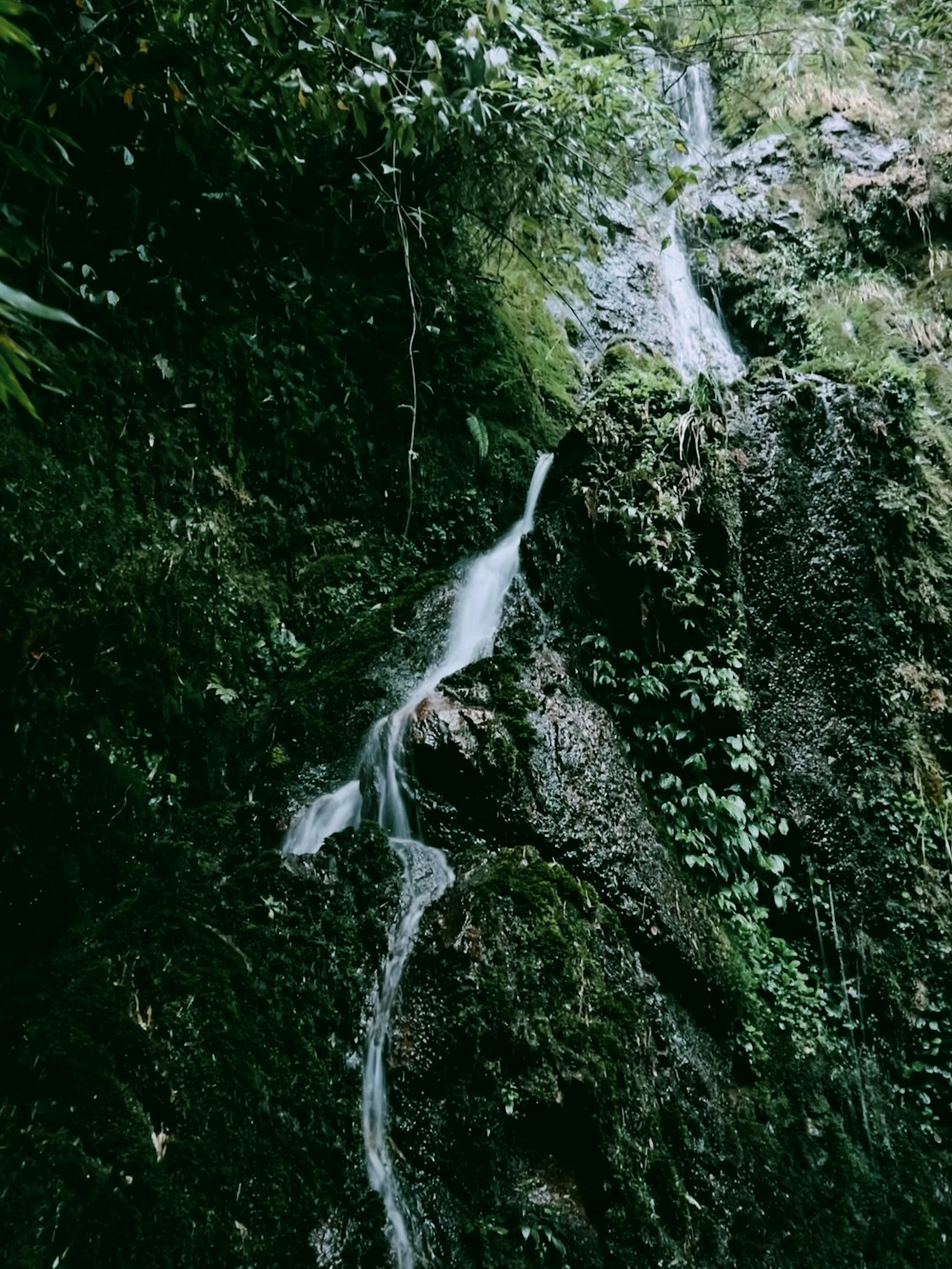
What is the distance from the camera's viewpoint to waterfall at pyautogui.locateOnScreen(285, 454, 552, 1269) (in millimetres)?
3170

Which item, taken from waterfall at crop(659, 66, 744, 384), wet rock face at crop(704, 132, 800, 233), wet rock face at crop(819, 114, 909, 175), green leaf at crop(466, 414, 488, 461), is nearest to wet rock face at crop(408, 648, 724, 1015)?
green leaf at crop(466, 414, 488, 461)

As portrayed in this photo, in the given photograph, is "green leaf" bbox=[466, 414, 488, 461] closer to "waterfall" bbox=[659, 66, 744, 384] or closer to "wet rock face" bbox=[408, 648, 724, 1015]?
"wet rock face" bbox=[408, 648, 724, 1015]

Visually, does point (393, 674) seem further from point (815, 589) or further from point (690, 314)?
point (690, 314)

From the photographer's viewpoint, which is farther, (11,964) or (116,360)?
(116,360)

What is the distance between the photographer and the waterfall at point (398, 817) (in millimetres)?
3170

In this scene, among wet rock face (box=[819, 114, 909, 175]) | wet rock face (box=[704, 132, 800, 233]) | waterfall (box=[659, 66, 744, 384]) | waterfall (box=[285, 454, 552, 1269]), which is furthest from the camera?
wet rock face (box=[704, 132, 800, 233])

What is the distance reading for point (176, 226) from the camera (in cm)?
514

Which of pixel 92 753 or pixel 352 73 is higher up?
pixel 352 73

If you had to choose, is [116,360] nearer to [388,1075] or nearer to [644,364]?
[388,1075]

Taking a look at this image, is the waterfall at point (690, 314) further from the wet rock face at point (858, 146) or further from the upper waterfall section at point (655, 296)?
the wet rock face at point (858, 146)

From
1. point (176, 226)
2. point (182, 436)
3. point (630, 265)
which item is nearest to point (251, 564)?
point (182, 436)

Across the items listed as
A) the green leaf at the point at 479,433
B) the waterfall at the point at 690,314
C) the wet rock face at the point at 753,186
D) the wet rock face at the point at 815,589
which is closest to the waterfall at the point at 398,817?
the green leaf at the point at 479,433

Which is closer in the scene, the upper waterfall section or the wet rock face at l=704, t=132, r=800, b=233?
the upper waterfall section

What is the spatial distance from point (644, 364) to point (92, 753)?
6.10m
